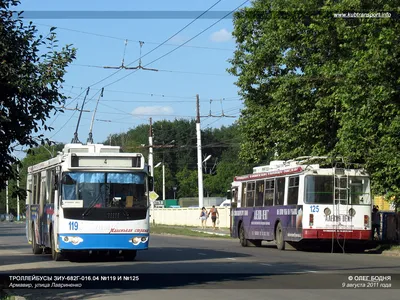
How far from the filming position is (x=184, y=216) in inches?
2709

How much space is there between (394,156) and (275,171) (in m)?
5.28

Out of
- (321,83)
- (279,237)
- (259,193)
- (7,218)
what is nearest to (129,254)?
(279,237)

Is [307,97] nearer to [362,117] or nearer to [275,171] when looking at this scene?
[275,171]

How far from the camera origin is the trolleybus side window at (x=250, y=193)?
32969 mm

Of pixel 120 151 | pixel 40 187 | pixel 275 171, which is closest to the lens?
pixel 120 151

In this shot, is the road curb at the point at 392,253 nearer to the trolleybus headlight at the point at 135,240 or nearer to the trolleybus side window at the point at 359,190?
the trolleybus side window at the point at 359,190

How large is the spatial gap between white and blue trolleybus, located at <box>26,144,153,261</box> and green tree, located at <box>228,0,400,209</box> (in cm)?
914

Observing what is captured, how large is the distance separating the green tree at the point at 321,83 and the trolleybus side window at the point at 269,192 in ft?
8.63

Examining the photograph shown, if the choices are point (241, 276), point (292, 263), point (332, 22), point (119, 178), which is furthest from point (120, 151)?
point (332, 22)

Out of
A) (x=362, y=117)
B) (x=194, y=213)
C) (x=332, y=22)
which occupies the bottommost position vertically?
(x=194, y=213)

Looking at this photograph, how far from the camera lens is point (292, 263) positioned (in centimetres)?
2128

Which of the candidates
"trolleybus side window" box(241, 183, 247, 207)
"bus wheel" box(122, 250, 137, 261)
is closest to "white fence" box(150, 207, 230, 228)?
"trolleybus side window" box(241, 183, 247, 207)

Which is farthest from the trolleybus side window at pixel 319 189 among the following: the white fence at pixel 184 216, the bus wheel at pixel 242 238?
the white fence at pixel 184 216

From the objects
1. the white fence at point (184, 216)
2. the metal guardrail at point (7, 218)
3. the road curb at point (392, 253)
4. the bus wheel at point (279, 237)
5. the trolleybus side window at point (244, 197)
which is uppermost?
the trolleybus side window at point (244, 197)
